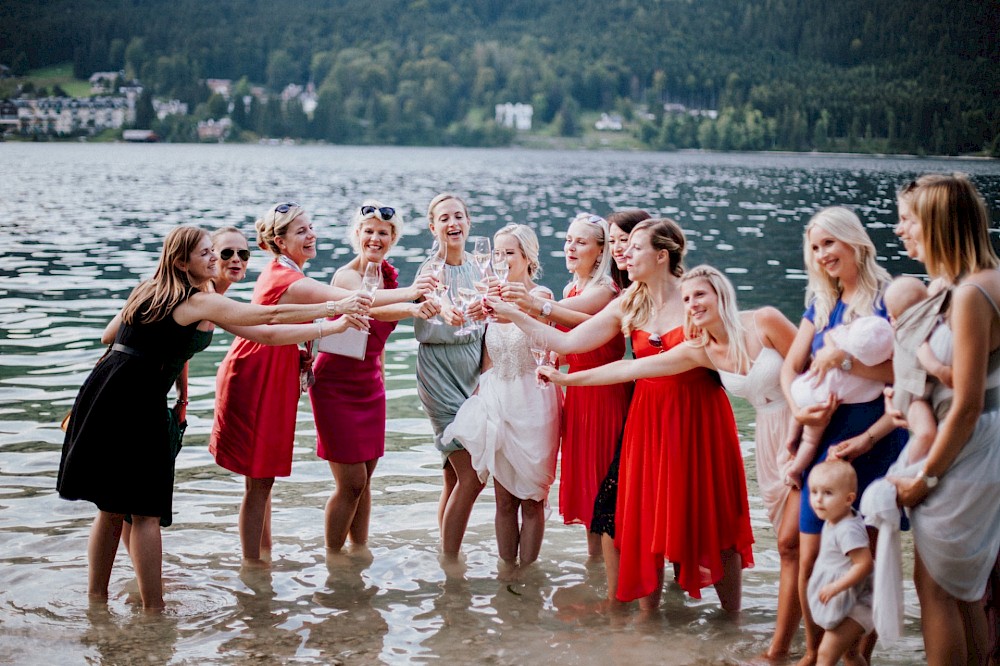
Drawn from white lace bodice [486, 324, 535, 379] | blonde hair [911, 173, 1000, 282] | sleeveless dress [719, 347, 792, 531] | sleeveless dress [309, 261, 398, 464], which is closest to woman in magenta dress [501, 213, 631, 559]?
white lace bodice [486, 324, 535, 379]

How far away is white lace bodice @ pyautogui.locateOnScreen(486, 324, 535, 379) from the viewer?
639cm

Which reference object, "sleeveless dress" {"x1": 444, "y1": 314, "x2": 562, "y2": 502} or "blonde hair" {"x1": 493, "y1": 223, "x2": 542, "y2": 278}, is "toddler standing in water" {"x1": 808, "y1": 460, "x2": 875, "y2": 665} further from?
"blonde hair" {"x1": 493, "y1": 223, "x2": 542, "y2": 278}

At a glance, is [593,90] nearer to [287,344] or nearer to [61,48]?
[61,48]

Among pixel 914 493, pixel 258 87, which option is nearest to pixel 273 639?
pixel 914 493

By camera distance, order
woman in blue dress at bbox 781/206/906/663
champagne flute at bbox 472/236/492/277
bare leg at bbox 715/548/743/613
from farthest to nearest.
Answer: bare leg at bbox 715/548/743/613 → champagne flute at bbox 472/236/492/277 → woman in blue dress at bbox 781/206/906/663

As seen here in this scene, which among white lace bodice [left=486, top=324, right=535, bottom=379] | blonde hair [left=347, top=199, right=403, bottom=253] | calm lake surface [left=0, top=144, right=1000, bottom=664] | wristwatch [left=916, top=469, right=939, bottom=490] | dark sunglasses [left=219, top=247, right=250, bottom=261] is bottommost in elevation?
calm lake surface [left=0, top=144, right=1000, bottom=664]

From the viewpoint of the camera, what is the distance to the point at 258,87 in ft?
600

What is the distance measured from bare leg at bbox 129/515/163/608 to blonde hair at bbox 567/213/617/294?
2.93 m

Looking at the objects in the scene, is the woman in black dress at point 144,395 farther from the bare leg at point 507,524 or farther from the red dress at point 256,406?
the bare leg at point 507,524

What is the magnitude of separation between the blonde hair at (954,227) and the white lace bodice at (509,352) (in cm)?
276

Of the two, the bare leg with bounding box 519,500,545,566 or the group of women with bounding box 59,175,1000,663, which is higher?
the group of women with bounding box 59,175,1000,663

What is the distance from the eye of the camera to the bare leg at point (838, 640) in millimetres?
4559

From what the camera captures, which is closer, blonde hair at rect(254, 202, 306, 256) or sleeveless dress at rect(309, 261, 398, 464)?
blonde hair at rect(254, 202, 306, 256)

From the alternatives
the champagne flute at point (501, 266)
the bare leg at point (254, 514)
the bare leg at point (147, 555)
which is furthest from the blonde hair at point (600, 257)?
the bare leg at point (147, 555)
